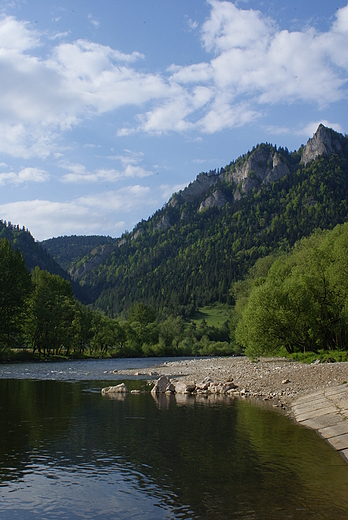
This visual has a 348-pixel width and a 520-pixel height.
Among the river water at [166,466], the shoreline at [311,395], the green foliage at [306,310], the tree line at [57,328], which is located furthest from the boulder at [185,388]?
the tree line at [57,328]

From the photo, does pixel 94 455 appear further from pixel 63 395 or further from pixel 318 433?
pixel 63 395

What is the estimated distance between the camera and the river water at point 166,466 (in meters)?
12.2

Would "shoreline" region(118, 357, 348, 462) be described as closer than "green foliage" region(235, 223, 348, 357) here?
Yes

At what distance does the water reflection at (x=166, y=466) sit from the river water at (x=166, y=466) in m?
0.04

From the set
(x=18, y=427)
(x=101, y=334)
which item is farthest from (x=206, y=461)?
(x=101, y=334)

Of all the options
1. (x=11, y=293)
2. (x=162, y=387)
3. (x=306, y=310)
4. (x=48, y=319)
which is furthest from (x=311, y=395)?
(x=48, y=319)

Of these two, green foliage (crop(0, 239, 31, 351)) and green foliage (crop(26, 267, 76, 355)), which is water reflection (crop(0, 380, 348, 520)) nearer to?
green foliage (crop(0, 239, 31, 351))

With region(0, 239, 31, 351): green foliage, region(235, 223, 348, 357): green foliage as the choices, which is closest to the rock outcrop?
region(235, 223, 348, 357): green foliage

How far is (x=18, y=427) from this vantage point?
22594 millimetres

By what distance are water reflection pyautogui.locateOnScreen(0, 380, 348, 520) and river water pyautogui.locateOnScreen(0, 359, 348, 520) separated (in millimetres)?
37

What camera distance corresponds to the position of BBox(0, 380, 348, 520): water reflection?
1223 cm

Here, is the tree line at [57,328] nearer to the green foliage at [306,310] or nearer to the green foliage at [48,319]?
Result: the green foliage at [48,319]

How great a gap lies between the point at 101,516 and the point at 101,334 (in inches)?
4362

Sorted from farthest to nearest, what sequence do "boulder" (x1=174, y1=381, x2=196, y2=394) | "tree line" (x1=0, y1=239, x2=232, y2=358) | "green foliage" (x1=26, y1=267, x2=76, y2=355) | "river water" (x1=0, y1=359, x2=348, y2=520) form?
"green foliage" (x1=26, y1=267, x2=76, y2=355), "tree line" (x1=0, y1=239, x2=232, y2=358), "boulder" (x1=174, y1=381, x2=196, y2=394), "river water" (x1=0, y1=359, x2=348, y2=520)
